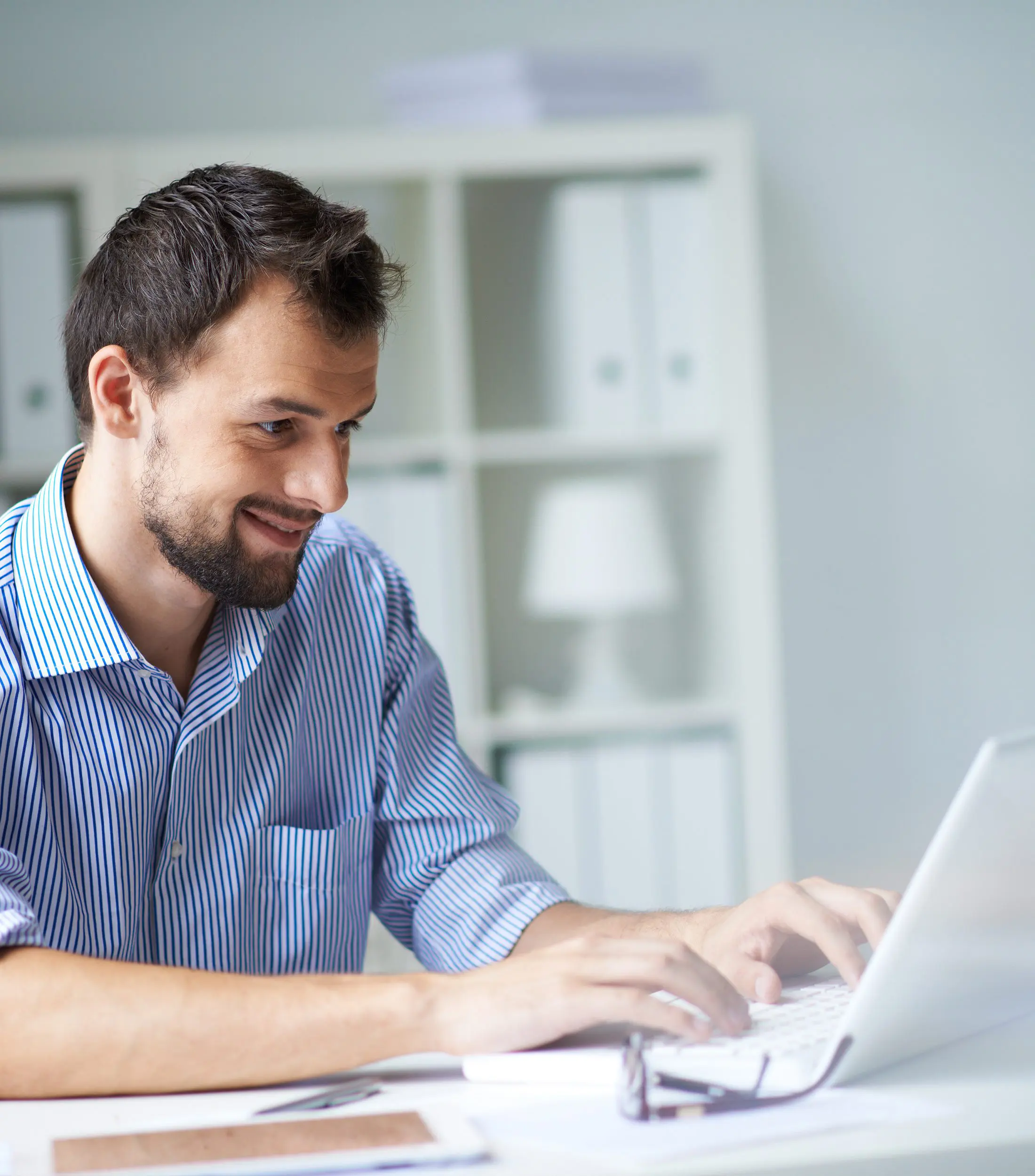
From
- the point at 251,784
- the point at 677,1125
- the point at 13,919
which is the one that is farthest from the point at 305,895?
the point at 677,1125

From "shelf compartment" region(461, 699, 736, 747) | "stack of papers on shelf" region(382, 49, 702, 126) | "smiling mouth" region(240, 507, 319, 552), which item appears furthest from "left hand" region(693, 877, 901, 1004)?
"stack of papers on shelf" region(382, 49, 702, 126)

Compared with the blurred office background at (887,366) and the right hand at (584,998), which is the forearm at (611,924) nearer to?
the right hand at (584,998)

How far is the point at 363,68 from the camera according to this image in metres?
2.42

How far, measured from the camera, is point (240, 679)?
3.84ft

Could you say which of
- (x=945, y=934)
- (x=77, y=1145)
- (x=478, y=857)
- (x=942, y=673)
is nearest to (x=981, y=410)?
(x=942, y=673)

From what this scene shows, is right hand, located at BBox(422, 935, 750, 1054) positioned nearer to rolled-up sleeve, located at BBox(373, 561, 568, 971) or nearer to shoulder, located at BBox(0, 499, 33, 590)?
rolled-up sleeve, located at BBox(373, 561, 568, 971)

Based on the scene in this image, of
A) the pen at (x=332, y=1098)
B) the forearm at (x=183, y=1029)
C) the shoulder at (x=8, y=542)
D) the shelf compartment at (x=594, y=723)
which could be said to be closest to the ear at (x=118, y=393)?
the shoulder at (x=8, y=542)

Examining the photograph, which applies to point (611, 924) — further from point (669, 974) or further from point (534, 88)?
point (534, 88)

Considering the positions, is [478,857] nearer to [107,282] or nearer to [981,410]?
[107,282]

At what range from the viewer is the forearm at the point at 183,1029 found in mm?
798

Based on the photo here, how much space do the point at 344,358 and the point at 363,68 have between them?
1498mm

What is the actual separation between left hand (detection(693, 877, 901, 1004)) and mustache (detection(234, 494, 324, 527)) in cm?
49

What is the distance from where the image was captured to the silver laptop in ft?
2.19

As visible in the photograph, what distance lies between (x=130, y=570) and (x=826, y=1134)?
30.3 inches
